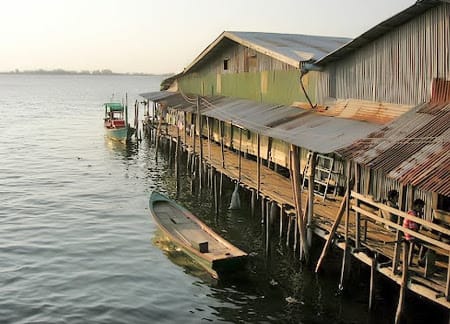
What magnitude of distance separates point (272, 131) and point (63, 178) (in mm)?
20896

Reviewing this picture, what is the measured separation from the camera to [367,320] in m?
14.7

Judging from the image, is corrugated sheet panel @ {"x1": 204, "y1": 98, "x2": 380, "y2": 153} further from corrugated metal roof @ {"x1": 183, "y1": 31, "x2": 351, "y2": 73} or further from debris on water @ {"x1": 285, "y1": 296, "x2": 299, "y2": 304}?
debris on water @ {"x1": 285, "y1": 296, "x2": 299, "y2": 304}

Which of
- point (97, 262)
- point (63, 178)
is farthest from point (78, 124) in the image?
point (97, 262)

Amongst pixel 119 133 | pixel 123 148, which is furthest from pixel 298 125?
pixel 119 133

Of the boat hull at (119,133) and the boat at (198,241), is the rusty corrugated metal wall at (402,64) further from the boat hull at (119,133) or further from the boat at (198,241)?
the boat hull at (119,133)

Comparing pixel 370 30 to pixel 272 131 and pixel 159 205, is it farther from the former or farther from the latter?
pixel 159 205

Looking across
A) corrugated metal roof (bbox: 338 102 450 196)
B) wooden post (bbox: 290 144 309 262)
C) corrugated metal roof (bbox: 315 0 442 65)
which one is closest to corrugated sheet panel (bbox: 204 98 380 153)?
wooden post (bbox: 290 144 309 262)

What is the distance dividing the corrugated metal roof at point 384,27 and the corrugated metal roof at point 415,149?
109 inches

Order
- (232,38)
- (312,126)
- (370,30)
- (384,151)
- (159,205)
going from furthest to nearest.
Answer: (232,38) → (159,205) → (312,126) → (370,30) → (384,151)

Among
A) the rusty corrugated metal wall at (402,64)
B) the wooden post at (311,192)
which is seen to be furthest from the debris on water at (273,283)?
the rusty corrugated metal wall at (402,64)

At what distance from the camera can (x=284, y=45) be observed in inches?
1053

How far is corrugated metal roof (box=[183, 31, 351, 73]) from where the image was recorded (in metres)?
23.2

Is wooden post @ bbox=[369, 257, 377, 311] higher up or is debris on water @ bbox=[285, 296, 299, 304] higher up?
wooden post @ bbox=[369, 257, 377, 311]

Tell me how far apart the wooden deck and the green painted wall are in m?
3.69
